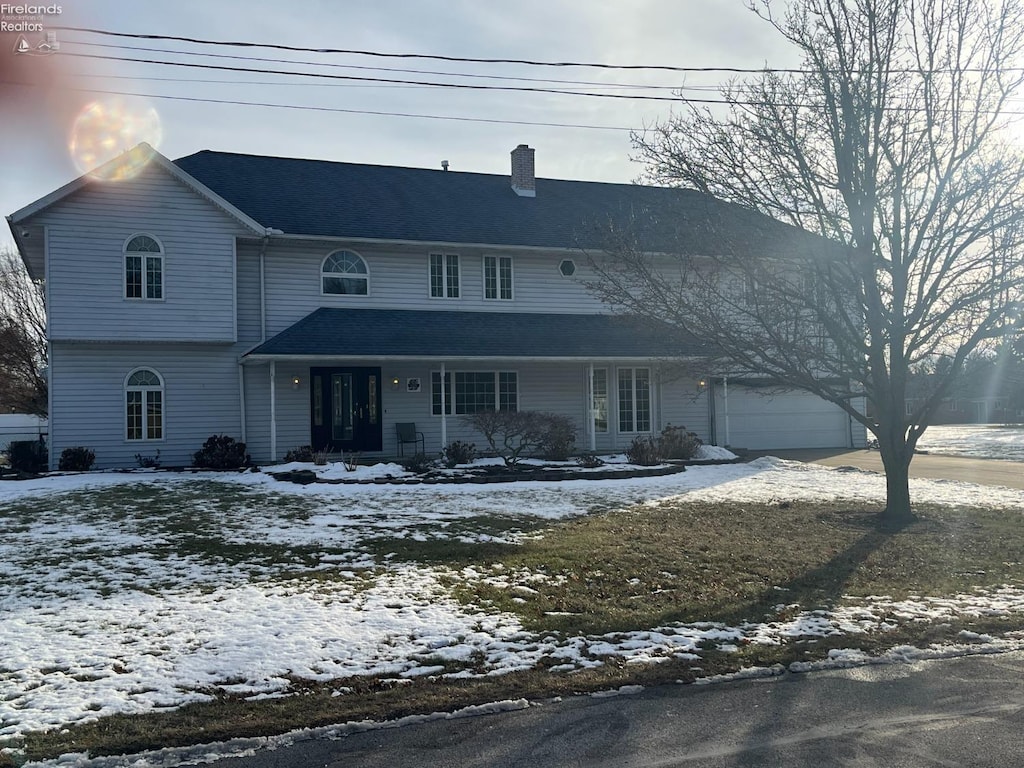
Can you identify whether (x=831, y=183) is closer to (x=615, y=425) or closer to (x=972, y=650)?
(x=972, y=650)

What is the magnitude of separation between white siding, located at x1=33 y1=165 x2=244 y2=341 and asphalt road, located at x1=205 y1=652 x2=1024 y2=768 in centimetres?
1636

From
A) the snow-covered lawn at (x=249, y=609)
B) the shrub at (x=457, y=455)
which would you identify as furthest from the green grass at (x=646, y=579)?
the shrub at (x=457, y=455)

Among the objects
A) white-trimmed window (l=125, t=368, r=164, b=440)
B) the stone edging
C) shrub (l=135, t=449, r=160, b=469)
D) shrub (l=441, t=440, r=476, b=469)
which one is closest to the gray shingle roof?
white-trimmed window (l=125, t=368, r=164, b=440)

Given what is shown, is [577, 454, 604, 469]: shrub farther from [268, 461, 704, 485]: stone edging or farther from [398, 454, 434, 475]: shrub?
[398, 454, 434, 475]: shrub

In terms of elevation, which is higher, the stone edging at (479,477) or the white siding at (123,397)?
the white siding at (123,397)

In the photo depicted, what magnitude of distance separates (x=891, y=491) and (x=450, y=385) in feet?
39.6

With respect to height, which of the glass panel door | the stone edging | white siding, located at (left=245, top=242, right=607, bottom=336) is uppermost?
Result: white siding, located at (left=245, top=242, right=607, bottom=336)

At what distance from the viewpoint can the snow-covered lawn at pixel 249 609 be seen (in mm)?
5254

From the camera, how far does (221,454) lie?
18547 mm

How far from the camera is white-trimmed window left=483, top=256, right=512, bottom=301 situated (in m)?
22.3

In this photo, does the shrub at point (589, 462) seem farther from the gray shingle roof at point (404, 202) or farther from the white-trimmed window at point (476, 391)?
the gray shingle roof at point (404, 202)

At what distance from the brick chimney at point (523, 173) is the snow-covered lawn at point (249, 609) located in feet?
47.8

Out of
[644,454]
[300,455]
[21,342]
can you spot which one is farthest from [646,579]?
[21,342]

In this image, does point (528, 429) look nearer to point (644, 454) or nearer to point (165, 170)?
point (644, 454)
